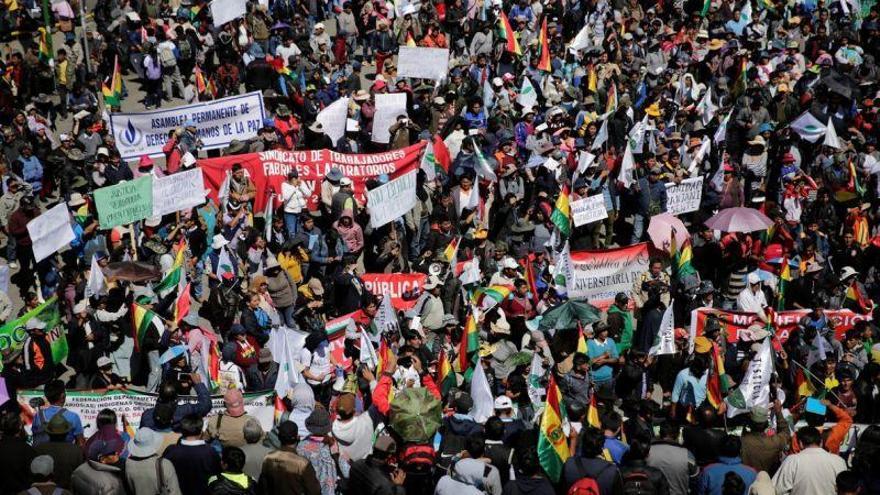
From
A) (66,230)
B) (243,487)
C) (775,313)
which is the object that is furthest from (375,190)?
(243,487)

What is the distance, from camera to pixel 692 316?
608 inches

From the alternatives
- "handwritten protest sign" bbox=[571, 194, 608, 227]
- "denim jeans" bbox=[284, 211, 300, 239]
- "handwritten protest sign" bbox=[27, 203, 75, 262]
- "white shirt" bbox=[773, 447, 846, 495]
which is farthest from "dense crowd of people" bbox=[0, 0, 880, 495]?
"handwritten protest sign" bbox=[27, 203, 75, 262]

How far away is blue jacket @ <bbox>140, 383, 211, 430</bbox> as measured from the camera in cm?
1192

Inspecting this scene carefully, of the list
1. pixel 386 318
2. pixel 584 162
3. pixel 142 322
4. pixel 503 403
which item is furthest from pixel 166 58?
pixel 503 403

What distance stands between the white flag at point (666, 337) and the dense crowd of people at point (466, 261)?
26 mm

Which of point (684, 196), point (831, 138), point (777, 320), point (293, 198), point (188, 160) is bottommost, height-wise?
point (777, 320)

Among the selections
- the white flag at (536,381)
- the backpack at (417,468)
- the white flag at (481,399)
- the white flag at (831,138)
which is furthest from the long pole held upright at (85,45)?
the backpack at (417,468)

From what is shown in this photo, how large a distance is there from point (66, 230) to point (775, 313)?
8362 mm

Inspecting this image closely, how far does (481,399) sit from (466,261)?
4192 millimetres

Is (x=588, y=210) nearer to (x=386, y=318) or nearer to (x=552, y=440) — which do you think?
(x=386, y=318)

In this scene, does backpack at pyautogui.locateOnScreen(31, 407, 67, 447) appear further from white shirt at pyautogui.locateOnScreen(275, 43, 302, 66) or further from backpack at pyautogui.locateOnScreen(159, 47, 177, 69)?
backpack at pyautogui.locateOnScreen(159, 47, 177, 69)

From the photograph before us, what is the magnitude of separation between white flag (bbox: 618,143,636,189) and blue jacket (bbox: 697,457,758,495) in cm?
851

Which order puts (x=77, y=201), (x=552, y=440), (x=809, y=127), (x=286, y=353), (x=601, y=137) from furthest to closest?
(x=809, y=127), (x=601, y=137), (x=77, y=201), (x=286, y=353), (x=552, y=440)

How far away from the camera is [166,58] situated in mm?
Result: 23797
